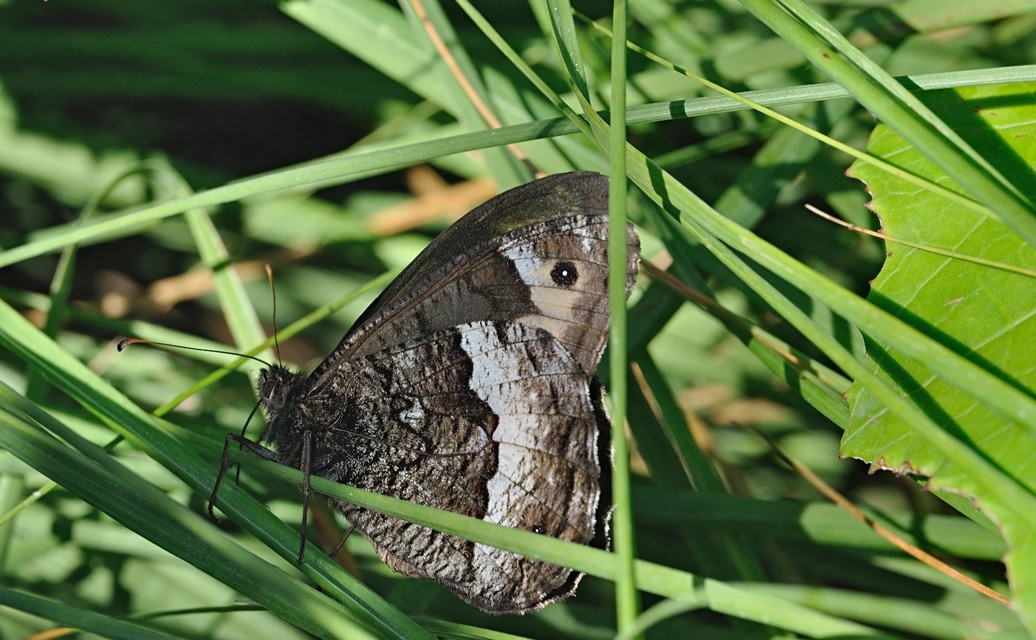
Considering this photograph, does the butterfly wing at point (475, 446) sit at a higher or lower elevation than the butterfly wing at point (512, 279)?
lower

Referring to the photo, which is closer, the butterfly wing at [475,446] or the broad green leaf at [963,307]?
the broad green leaf at [963,307]

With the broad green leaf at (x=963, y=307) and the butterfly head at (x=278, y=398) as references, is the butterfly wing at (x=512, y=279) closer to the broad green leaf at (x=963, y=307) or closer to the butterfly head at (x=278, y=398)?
the butterfly head at (x=278, y=398)

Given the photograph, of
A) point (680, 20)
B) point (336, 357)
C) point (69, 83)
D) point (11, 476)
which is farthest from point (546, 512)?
point (69, 83)

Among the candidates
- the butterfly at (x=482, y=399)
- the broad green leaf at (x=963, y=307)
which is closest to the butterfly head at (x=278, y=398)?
the butterfly at (x=482, y=399)

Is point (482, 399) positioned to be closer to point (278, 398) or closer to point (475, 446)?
point (475, 446)

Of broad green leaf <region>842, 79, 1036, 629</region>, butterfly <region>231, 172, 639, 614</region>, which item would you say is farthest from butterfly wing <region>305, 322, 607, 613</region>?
broad green leaf <region>842, 79, 1036, 629</region>

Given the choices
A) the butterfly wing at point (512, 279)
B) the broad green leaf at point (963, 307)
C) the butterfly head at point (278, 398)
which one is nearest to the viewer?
the broad green leaf at point (963, 307)
